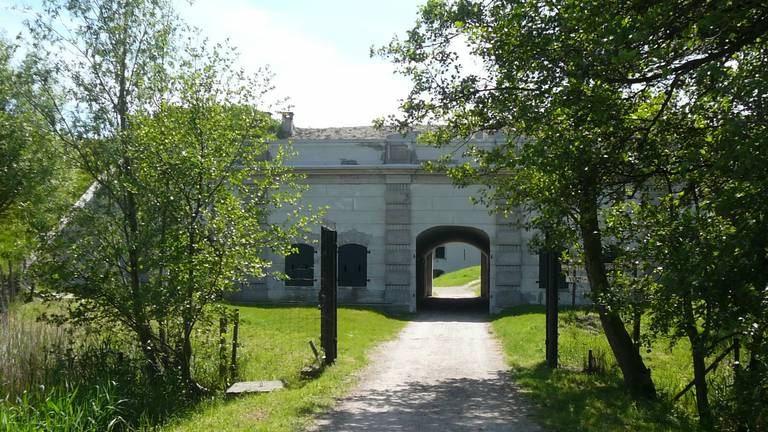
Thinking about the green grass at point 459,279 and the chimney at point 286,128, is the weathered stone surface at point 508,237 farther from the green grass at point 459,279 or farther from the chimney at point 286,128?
the green grass at point 459,279

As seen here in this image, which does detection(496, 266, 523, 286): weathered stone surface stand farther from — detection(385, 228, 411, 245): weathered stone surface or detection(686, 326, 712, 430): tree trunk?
→ detection(686, 326, 712, 430): tree trunk

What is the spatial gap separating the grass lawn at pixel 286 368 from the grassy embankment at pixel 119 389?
0.02 m

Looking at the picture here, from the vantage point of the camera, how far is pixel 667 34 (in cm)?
Result: 802

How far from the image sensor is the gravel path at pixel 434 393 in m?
9.02

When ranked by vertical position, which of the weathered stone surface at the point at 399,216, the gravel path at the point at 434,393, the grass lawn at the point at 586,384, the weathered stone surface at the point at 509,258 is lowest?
the gravel path at the point at 434,393

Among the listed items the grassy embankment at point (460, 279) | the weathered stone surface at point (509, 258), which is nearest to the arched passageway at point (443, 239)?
the weathered stone surface at point (509, 258)

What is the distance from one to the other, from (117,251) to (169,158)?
166cm

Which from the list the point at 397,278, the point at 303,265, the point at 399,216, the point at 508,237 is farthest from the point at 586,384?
the point at 303,265

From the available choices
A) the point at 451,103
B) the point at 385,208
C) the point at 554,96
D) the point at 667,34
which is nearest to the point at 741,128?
the point at 667,34

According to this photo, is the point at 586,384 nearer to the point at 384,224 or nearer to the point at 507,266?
the point at 507,266

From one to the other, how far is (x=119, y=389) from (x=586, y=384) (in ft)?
24.1

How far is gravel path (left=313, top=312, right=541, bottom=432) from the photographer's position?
902cm

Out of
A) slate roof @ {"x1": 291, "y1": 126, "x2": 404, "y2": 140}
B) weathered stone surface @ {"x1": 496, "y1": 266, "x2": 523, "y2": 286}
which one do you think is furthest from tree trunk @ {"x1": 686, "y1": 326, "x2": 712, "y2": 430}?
slate roof @ {"x1": 291, "y1": 126, "x2": 404, "y2": 140}

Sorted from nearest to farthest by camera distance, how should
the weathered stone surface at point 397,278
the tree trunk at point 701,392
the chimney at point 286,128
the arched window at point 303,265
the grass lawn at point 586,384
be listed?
the tree trunk at point 701,392 → the grass lawn at point 586,384 → the weathered stone surface at point 397,278 → the arched window at point 303,265 → the chimney at point 286,128
